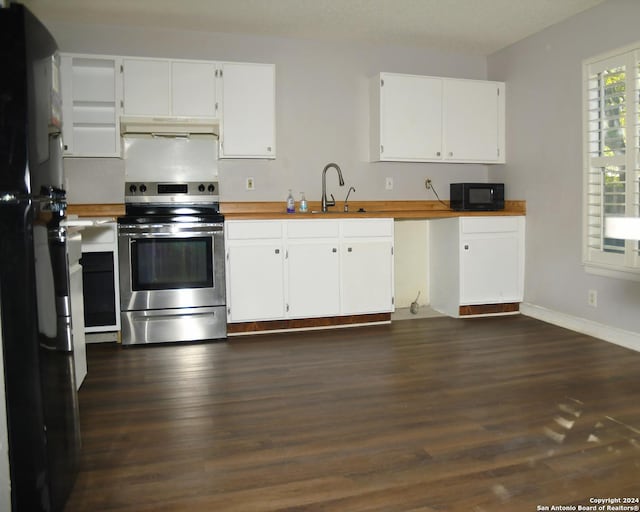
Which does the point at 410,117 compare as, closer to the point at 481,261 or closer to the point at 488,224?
the point at 488,224

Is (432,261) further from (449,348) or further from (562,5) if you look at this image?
(562,5)

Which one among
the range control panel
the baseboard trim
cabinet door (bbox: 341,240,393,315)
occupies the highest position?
the range control panel

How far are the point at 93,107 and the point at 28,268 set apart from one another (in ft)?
10.4

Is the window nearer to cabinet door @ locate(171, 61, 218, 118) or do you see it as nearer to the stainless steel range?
the stainless steel range

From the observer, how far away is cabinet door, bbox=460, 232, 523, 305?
A: 480 cm

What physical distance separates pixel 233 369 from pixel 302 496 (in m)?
1.60

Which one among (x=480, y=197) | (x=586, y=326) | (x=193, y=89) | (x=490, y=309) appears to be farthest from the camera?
(x=480, y=197)

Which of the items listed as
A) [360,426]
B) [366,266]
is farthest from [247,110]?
[360,426]

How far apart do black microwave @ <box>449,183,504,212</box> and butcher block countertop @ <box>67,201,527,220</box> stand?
104 millimetres

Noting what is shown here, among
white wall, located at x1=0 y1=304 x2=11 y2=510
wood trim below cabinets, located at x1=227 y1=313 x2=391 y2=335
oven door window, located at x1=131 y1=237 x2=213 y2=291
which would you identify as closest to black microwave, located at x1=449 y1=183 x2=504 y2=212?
wood trim below cabinets, located at x1=227 y1=313 x2=391 y2=335

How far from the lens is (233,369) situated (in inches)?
136

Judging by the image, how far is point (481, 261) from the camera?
484 centimetres

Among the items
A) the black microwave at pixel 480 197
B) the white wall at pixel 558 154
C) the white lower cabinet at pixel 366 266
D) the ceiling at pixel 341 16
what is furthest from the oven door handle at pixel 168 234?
the white wall at pixel 558 154

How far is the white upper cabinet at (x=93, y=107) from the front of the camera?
4.31m
